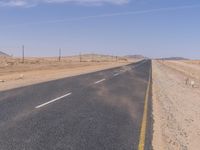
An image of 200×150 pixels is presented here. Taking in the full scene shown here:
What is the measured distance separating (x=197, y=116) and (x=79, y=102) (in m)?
4.88

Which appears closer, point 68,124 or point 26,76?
point 68,124

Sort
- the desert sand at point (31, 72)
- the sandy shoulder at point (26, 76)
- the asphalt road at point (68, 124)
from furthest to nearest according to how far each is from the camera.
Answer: the desert sand at point (31, 72), the sandy shoulder at point (26, 76), the asphalt road at point (68, 124)

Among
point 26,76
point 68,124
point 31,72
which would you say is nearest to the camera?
point 68,124

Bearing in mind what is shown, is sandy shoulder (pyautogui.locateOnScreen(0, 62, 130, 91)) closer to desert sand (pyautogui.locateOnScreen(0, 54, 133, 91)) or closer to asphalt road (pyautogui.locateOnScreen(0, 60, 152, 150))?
desert sand (pyautogui.locateOnScreen(0, 54, 133, 91))

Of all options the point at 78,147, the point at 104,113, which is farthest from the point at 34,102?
the point at 78,147

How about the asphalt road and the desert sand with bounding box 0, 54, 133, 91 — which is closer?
the asphalt road

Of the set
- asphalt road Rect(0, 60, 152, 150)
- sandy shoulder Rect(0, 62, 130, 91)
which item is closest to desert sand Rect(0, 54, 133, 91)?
sandy shoulder Rect(0, 62, 130, 91)

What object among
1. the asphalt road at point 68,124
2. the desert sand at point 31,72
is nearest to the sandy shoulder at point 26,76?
the desert sand at point 31,72

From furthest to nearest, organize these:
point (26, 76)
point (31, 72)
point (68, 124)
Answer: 1. point (31, 72)
2. point (26, 76)
3. point (68, 124)

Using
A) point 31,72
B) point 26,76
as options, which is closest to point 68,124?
point 26,76

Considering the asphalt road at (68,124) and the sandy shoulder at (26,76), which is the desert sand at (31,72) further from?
the asphalt road at (68,124)

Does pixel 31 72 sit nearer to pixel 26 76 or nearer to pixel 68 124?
pixel 26 76

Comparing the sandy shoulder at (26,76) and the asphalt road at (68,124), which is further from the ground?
the asphalt road at (68,124)

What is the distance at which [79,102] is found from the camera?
44.4 feet
